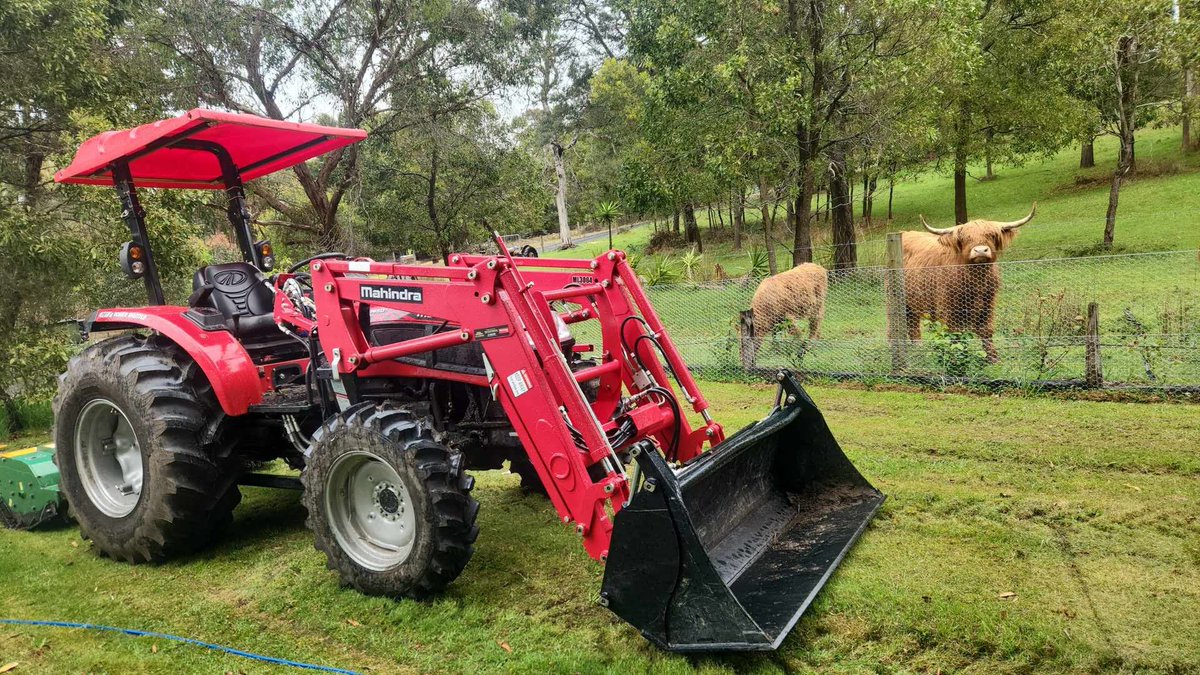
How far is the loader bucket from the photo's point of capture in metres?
2.85

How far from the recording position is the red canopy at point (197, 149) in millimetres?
4125

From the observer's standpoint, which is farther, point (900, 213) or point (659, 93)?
point (900, 213)

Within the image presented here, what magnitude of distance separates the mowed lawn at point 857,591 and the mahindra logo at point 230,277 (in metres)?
1.68

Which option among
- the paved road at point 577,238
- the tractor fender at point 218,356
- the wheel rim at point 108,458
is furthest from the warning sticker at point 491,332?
the paved road at point 577,238

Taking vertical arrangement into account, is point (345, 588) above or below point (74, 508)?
below

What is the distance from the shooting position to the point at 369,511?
12.5ft

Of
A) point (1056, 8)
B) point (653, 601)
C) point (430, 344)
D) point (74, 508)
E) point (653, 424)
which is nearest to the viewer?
point (653, 601)

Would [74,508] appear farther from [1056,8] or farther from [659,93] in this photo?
[1056,8]

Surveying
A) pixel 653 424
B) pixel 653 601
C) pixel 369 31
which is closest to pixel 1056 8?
pixel 369 31

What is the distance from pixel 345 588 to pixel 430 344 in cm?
139

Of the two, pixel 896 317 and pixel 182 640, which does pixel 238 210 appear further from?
pixel 896 317

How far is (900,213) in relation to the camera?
82.2ft

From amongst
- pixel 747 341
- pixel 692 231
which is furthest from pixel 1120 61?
pixel 692 231

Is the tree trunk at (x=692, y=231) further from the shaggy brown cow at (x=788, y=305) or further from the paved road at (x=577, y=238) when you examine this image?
the shaggy brown cow at (x=788, y=305)
